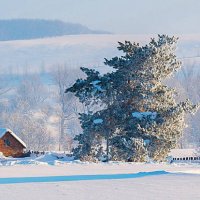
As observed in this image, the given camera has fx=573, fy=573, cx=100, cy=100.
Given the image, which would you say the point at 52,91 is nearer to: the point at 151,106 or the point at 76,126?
the point at 76,126

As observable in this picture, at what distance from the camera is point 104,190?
1248cm

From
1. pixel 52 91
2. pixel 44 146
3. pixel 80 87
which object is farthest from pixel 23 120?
pixel 80 87

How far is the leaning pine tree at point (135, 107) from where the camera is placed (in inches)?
1233

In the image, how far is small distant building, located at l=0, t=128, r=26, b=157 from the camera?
58.6 meters

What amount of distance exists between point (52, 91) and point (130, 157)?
305 feet

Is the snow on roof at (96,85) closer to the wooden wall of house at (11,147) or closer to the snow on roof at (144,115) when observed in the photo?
the snow on roof at (144,115)

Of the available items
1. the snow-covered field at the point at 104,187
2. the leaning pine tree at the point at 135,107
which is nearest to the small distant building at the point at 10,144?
the leaning pine tree at the point at 135,107

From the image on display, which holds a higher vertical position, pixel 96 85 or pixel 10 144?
pixel 96 85

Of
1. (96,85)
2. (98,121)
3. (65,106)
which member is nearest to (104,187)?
(98,121)

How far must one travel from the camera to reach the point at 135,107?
3272cm

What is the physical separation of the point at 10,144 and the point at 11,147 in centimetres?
33

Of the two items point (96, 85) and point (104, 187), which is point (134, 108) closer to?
point (96, 85)

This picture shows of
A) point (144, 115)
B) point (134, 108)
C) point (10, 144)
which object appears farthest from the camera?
point (10, 144)

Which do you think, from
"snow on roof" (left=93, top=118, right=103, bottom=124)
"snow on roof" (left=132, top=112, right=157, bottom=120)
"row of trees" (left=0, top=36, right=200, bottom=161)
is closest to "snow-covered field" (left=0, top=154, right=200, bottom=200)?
"row of trees" (left=0, top=36, right=200, bottom=161)
